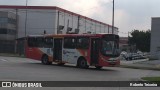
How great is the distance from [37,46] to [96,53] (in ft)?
26.5

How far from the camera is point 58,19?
95938mm

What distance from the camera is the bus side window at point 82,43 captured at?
Answer: 31.4 meters

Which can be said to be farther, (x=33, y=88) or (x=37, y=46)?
(x=37, y=46)

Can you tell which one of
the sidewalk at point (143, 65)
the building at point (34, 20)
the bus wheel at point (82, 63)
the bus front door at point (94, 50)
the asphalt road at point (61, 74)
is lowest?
the sidewalk at point (143, 65)

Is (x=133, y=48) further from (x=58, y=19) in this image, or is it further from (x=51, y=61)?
(x=51, y=61)

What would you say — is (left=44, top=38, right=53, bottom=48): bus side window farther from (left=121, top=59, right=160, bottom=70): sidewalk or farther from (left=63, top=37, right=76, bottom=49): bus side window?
(left=121, top=59, right=160, bottom=70): sidewalk

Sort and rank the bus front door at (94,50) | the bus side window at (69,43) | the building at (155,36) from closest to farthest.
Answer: the bus front door at (94,50) → the bus side window at (69,43) → the building at (155,36)

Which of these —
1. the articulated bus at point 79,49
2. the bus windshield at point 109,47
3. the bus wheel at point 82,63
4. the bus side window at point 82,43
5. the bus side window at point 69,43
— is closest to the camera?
the bus windshield at point 109,47

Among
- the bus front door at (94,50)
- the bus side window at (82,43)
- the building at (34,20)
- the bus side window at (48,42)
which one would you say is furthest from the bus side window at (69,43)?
the building at (34,20)

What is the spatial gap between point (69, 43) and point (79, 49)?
1.56 meters

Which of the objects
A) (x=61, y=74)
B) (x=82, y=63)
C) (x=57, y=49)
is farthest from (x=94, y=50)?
(x=61, y=74)

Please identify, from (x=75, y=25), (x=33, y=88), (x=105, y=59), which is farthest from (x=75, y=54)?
(x=75, y=25)

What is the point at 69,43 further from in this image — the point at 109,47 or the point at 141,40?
the point at 141,40

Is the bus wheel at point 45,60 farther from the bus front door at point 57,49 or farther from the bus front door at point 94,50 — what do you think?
the bus front door at point 94,50
